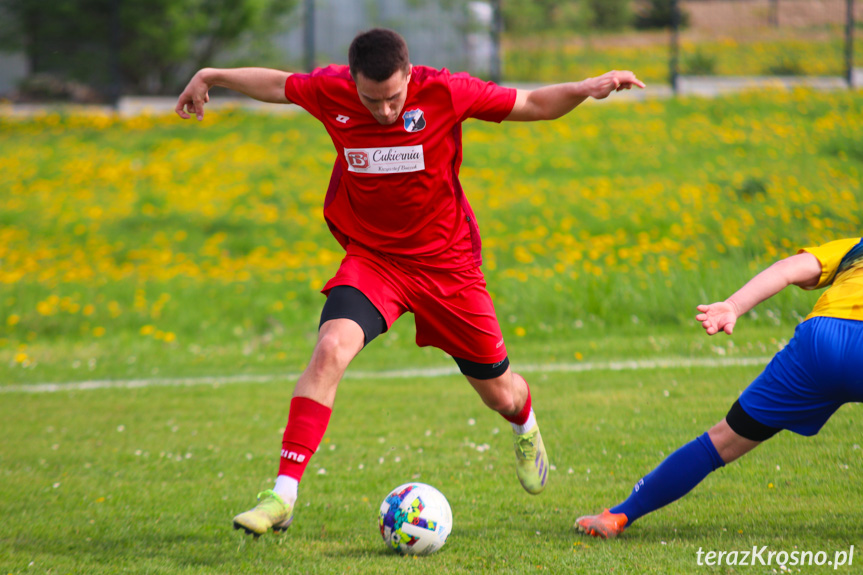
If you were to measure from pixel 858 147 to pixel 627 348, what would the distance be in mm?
7045

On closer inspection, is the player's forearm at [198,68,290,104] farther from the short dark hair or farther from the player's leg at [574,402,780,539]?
the player's leg at [574,402,780,539]

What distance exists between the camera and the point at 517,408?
474 centimetres

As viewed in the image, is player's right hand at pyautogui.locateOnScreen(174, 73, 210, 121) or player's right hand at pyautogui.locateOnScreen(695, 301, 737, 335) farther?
player's right hand at pyautogui.locateOnScreen(174, 73, 210, 121)

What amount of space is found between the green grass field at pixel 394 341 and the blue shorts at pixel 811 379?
2.05 ft

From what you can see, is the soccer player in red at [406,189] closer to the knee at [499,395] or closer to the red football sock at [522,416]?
the knee at [499,395]

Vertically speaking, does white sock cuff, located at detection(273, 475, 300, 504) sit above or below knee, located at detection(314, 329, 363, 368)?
below

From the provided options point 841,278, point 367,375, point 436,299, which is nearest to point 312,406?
point 436,299

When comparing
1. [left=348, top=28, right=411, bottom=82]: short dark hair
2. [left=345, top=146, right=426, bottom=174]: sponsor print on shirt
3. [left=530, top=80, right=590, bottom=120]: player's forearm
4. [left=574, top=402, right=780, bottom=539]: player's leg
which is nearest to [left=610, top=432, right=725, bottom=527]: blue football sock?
[left=574, top=402, right=780, bottom=539]: player's leg

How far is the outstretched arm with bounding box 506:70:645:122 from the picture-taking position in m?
3.88

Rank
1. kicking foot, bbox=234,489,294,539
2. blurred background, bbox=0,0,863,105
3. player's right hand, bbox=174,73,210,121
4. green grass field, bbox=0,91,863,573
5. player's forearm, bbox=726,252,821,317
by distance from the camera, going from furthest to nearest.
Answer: blurred background, bbox=0,0,863,105
player's right hand, bbox=174,73,210,121
green grass field, bbox=0,91,863,573
kicking foot, bbox=234,489,294,539
player's forearm, bbox=726,252,821,317

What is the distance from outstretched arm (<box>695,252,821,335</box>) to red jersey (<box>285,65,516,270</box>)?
1.55 metres

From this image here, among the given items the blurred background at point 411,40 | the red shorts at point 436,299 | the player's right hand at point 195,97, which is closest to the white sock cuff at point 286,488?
the red shorts at point 436,299

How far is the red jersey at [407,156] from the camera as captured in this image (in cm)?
419

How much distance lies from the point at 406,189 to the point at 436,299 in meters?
0.59
